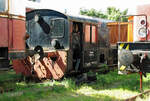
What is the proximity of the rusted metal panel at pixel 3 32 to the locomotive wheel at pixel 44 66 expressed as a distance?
262 centimetres

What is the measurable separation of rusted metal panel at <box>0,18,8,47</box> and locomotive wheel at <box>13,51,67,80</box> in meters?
2.62

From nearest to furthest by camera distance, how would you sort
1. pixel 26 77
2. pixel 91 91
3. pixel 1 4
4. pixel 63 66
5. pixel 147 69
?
1. pixel 1 4
2. pixel 147 69
3. pixel 91 91
4. pixel 63 66
5. pixel 26 77

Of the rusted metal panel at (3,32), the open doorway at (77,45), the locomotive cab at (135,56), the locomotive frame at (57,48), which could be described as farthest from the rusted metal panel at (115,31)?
the rusted metal panel at (3,32)

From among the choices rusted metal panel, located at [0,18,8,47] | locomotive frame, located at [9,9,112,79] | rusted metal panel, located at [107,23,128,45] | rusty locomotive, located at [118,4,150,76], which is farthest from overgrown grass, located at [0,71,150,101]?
rusted metal panel, located at [107,23,128,45]

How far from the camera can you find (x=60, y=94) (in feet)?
21.2

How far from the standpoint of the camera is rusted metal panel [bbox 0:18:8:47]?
17.6 feet

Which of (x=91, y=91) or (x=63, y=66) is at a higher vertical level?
(x=63, y=66)

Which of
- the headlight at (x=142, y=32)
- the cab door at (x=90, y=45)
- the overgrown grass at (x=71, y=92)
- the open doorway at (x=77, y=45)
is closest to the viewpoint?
the overgrown grass at (x=71, y=92)

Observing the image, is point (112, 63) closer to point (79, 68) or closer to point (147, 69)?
point (79, 68)

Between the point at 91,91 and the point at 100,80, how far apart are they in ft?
4.74

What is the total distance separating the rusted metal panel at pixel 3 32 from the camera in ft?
17.6

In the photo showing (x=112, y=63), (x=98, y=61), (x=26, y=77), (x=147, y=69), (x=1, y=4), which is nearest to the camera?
(x=1, y=4)

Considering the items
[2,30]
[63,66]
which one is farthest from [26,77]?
[2,30]

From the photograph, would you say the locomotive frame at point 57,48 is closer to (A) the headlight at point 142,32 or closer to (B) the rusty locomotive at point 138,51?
(B) the rusty locomotive at point 138,51
